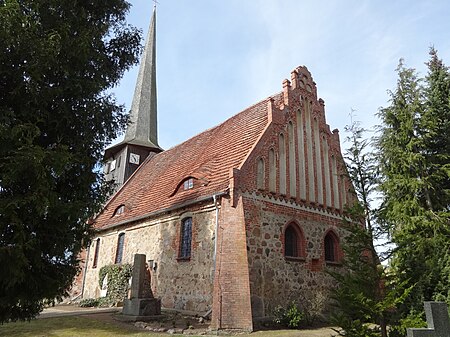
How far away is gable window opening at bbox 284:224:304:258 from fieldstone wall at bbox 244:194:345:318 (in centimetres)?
24

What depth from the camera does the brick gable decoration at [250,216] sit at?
1207cm

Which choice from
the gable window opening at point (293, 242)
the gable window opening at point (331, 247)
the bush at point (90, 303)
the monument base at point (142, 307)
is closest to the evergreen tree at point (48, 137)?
the monument base at point (142, 307)

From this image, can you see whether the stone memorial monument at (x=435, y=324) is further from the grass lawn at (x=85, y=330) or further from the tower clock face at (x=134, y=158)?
the tower clock face at (x=134, y=158)

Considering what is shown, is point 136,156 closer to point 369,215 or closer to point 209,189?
point 209,189

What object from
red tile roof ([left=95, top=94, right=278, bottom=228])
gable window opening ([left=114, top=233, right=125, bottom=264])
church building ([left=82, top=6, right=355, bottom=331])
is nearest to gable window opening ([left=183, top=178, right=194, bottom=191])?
church building ([left=82, top=6, right=355, bottom=331])

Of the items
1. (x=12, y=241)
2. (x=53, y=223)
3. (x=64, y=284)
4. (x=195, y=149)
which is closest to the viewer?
(x=12, y=241)

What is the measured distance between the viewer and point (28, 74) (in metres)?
7.44

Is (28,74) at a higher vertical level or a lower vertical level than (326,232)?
higher

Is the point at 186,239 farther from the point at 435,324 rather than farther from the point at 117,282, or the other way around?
the point at 435,324

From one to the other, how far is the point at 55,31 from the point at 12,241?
439cm

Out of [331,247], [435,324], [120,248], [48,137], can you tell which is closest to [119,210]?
[120,248]

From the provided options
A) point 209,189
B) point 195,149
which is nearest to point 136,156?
point 195,149

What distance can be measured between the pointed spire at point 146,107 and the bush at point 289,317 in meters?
17.7

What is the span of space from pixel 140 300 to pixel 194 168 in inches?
241
